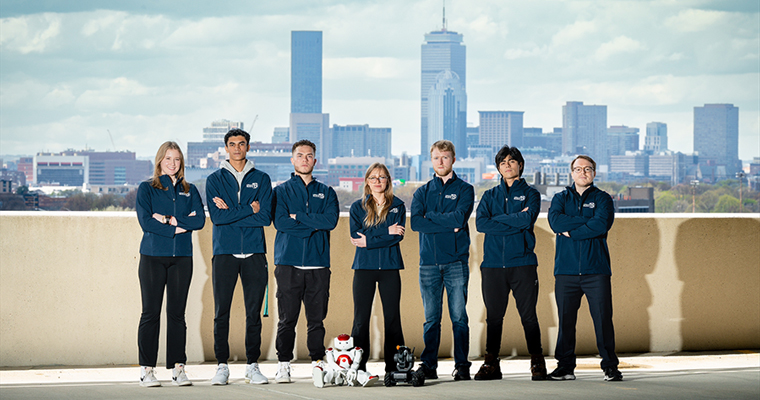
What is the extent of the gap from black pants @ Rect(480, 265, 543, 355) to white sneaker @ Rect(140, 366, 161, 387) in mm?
2524

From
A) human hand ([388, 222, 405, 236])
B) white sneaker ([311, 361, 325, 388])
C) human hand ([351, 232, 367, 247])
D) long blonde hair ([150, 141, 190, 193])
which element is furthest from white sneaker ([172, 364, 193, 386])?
human hand ([388, 222, 405, 236])

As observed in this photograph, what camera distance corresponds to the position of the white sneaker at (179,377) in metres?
5.75

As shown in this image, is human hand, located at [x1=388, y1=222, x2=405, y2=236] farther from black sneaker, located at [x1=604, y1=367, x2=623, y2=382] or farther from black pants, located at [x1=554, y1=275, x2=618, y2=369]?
black sneaker, located at [x1=604, y1=367, x2=623, y2=382]

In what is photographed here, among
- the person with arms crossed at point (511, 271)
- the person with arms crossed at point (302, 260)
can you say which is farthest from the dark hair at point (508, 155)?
the person with arms crossed at point (302, 260)

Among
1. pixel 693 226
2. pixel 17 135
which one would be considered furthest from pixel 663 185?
pixel 17 135

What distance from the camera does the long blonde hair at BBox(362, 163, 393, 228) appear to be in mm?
5922

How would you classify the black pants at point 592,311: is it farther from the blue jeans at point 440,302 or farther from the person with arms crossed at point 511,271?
the blue jeans at point 440,302

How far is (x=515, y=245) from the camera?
6.00 meters

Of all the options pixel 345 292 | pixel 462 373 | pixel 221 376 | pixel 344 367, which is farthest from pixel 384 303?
pixel 221 376

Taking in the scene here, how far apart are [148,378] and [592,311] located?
11.2ft

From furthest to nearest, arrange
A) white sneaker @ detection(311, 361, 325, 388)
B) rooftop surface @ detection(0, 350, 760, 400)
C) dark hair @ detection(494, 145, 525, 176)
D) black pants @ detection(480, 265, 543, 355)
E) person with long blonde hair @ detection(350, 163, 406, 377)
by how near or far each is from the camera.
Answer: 1. dark hair @ detection(494, 145, 525, 176)
2. black pants @ detection(480, 265, 543, 355)
3. person with long blonde hair @ detection(350, 163, 406, 377)
4. white sneaker @ detection(311, 361, 325, 388)
5. rooftop surface @ detection(0, 350, 760, 400)

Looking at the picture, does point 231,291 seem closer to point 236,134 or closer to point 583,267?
point 236,134

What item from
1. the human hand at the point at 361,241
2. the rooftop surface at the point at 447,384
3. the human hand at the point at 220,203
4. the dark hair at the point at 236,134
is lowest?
the rooftop surface at the point at 447,384

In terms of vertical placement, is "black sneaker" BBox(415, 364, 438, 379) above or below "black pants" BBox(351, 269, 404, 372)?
below
